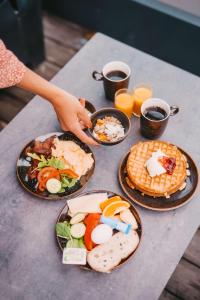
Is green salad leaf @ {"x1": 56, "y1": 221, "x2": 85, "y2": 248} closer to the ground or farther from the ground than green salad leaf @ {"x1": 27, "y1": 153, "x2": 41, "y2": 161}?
closer to the ground

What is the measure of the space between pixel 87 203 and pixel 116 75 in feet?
2.17

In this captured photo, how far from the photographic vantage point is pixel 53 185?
1554mm

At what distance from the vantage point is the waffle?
4.94 ft

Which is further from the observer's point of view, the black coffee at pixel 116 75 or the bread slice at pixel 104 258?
the black coffee at pixel 116 75

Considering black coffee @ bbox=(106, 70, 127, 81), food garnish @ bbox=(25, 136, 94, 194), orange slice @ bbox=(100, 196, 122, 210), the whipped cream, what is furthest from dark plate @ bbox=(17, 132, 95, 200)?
black coffee @ bbox=(106, 70, 127, 81)

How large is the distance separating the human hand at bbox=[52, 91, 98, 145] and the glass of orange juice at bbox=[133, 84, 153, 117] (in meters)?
0.25

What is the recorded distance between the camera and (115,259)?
4.51ft

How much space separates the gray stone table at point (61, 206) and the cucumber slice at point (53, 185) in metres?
0.06

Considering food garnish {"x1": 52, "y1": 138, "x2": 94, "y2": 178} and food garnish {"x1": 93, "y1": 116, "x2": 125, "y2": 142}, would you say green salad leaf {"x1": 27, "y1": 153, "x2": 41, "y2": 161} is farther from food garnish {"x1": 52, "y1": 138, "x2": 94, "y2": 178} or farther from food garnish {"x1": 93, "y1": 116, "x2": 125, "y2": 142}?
food garnish {"x1": 93, "y1": 116, "x2": 125, "y2": 142}

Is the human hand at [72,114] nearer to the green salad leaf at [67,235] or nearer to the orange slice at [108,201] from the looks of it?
the orange slice at [108,201]

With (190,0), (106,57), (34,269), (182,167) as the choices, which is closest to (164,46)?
(190,0)

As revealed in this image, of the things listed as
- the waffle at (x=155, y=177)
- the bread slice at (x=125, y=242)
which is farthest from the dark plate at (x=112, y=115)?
the bread slice at (x=125, y=242)

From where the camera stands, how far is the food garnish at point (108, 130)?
165 centimetres

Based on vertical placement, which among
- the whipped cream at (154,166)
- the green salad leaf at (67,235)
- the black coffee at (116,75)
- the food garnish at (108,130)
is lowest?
the green salad leaf at (67,235)
